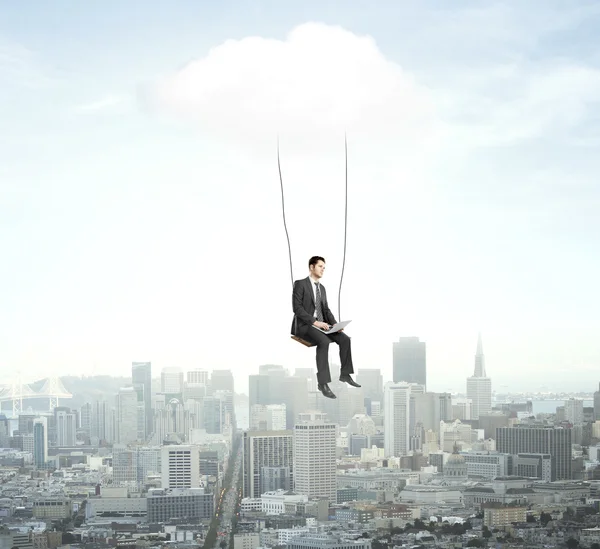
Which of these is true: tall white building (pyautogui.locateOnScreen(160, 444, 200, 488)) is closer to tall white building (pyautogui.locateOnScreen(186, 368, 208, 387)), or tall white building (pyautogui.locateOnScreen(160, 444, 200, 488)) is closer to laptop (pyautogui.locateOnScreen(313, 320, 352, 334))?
tall white building (pyautogui.locateOnScreen(186, 368, 208, 387))

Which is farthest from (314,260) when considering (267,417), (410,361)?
(267,417)

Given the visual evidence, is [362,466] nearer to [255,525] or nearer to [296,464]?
[296,464]

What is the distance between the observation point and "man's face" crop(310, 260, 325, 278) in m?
4.69

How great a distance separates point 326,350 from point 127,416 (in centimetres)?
2577

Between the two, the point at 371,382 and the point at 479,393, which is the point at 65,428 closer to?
the point at 371,382

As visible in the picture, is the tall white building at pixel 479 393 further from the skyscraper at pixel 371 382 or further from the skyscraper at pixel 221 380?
the skyscraper at pixel 221 380

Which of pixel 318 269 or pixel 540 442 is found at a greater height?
pixel 318 269

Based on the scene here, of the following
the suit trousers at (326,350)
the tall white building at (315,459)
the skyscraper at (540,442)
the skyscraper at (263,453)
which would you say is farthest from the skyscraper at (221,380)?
the suit trousers at (326,350)

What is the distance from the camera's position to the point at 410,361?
26797 mm

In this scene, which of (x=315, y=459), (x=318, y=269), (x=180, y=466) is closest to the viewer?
(x=318, y=269)

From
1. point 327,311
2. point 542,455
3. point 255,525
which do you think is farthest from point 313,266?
point 542,455

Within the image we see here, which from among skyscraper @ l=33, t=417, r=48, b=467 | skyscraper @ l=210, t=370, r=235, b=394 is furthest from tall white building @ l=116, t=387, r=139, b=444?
skyscraper @ l=210, t=370, r=235, b=394

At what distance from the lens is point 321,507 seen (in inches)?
877

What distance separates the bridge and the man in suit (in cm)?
2176
